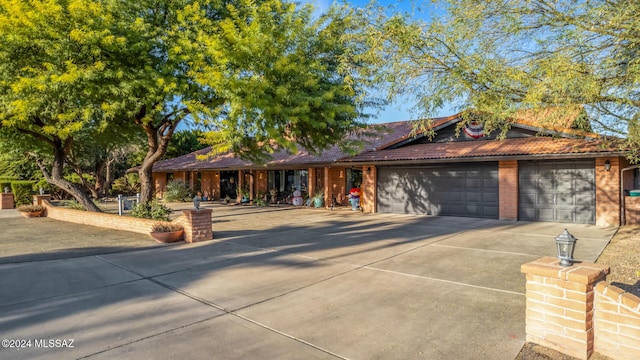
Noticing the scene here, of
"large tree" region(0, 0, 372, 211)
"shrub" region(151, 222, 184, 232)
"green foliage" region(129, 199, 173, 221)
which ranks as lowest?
"shrub" region(151, 222, 184, 232)

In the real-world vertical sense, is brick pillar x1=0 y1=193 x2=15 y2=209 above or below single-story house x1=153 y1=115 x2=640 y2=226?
below

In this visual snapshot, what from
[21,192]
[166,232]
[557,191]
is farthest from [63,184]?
[557,191]

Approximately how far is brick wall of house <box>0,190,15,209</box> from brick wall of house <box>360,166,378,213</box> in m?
21.1

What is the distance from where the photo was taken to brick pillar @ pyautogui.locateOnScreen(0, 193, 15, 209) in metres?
21.3

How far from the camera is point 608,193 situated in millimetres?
11992

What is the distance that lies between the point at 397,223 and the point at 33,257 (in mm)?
10713

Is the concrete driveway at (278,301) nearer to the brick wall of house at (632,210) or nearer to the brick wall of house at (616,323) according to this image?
the brick wall of house at (616,323)

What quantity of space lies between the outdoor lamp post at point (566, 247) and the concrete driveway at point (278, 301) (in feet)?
3.13

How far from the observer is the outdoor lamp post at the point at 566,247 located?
11.7ft

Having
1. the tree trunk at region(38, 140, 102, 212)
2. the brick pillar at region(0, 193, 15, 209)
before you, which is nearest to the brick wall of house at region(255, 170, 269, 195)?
the tree trunk at region(38, 140, 102, 212)

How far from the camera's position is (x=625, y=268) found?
6.70 meters

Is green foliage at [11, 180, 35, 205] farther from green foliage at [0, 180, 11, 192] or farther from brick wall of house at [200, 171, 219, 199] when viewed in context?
brick wall of house at [200, 171, 219, 199]

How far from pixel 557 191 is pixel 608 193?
4.70ft

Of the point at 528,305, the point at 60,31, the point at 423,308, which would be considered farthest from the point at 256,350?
the point at 60,31
